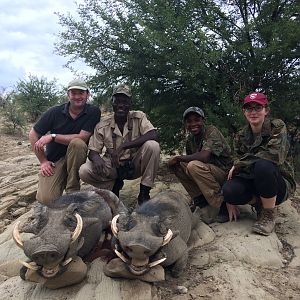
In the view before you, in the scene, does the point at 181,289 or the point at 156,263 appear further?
the point at 181,289

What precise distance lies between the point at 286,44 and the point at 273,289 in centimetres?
390

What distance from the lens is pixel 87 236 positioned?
4.48m

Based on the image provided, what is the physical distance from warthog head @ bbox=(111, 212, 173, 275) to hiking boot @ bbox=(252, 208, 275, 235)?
1.49 m

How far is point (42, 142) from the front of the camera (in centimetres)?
582

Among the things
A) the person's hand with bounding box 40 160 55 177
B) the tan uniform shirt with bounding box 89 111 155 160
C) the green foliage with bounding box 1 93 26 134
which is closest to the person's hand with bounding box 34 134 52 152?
the person's hand with bounding box 40 160 55 177

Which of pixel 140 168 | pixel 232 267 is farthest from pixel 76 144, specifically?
pixel 232 267

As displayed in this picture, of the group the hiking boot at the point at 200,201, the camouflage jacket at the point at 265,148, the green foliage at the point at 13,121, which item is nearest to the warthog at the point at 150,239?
the hiking boot at the point at 200,201

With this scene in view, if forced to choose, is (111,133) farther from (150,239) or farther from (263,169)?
(150,239)

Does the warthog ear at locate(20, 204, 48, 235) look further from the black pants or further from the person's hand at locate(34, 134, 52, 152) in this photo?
the black pants

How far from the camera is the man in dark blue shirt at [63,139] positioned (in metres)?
5.90

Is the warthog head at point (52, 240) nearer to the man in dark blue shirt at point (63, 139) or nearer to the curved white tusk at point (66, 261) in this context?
the curved white tusk at point (66, 261)

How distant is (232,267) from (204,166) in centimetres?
146

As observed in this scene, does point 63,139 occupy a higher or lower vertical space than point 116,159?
higher

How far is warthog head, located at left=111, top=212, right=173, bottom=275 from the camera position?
3.76 metres
